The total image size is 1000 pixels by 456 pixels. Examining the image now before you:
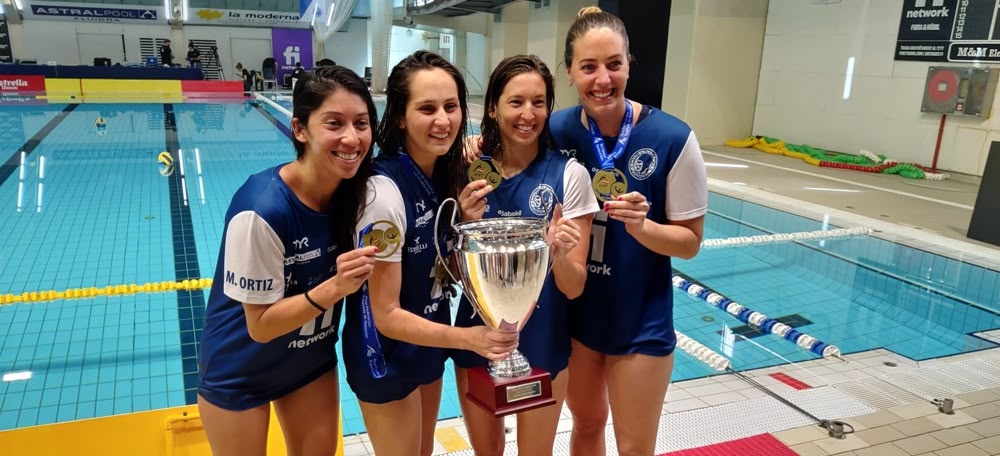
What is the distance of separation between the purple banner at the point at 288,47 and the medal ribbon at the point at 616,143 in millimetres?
26422

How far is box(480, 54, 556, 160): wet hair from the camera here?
5.16ft

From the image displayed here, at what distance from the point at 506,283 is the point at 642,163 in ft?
1.83

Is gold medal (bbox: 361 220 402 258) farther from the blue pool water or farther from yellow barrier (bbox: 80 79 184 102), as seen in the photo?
yellow barrier (bbox: 80 79 184 102)

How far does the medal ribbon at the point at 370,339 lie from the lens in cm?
151

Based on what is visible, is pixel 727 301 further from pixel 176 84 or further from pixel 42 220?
pixel 176 84

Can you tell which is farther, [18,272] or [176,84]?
[176,84]

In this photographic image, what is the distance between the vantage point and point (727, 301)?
4.37 meters

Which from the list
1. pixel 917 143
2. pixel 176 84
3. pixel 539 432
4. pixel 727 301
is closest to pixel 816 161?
pixel 917 143

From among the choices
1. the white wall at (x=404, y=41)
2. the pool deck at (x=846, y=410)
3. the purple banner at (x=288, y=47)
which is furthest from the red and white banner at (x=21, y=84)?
the pool deck at (x=846, y=410)

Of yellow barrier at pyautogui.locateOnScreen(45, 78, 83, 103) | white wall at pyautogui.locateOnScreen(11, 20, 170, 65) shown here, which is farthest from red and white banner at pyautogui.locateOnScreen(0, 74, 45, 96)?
white wall at pyautogui.locateOnScreen(11, 20, 170, 65)

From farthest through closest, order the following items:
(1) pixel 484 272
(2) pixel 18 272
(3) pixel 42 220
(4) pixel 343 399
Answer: (3) pixel 42 220
(2) pixel 18 272
(4) pixel 343 399
(1) pixel 484 272

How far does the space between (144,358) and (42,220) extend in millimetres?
3457

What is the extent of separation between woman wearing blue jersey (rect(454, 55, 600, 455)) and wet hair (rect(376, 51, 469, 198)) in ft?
0.24

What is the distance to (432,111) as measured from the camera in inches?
58.6
